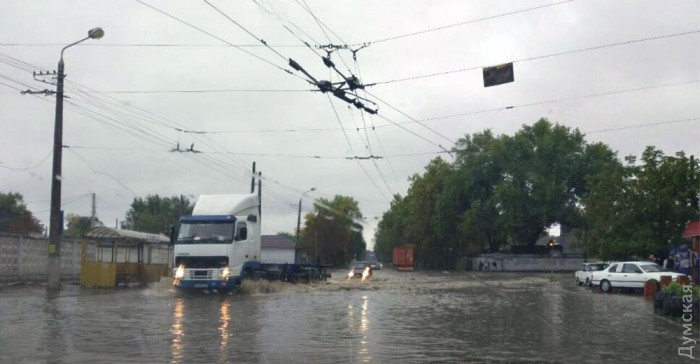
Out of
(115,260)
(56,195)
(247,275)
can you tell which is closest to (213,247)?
(247,275)

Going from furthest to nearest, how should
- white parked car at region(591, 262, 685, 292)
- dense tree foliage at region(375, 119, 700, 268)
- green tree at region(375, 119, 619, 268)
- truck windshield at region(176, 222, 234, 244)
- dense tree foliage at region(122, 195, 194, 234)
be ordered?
dense tree foliage at region(122, 195, 194, 234), green tree at region(375, 119, 619, 268), dense tree foliage at region(375, 119, 700, 268), white parked car at region(591, 262, 685, 292), truck windshield at region(176, 222, 234, 244)

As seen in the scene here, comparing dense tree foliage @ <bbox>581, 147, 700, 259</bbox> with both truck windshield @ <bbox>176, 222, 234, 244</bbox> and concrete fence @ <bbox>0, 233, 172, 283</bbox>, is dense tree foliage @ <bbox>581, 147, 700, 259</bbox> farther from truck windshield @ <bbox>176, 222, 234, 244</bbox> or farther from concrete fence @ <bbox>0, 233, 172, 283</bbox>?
concrete fence @ <bbox>0, 233, 172, 283</bbox>

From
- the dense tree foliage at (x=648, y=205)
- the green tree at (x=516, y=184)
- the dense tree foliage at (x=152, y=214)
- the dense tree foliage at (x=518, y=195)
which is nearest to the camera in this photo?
the dense tree foliage at (x=648, y=205)

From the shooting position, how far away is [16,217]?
9638 centimetres

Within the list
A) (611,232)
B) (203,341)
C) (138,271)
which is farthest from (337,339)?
(611,232)

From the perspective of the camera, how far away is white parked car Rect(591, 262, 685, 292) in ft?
108

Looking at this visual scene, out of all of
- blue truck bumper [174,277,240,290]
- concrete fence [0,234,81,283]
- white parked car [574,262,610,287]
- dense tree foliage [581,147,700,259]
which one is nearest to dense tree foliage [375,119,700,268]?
dense tree foliage [581,147,700,259]

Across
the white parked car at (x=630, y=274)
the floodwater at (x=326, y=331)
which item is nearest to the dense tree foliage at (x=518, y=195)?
the white parked car at (x=630, y=274)

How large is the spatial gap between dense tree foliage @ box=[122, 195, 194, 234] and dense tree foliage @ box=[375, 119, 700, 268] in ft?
107

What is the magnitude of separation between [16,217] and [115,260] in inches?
2612

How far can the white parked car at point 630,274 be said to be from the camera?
33.0 metres

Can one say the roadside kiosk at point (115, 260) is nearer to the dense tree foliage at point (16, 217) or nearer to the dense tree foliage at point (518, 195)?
the dense tree foliage at point (518, 195)

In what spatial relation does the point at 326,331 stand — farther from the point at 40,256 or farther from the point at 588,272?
the point at 588,272

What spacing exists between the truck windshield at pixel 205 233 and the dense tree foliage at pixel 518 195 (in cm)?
2283
